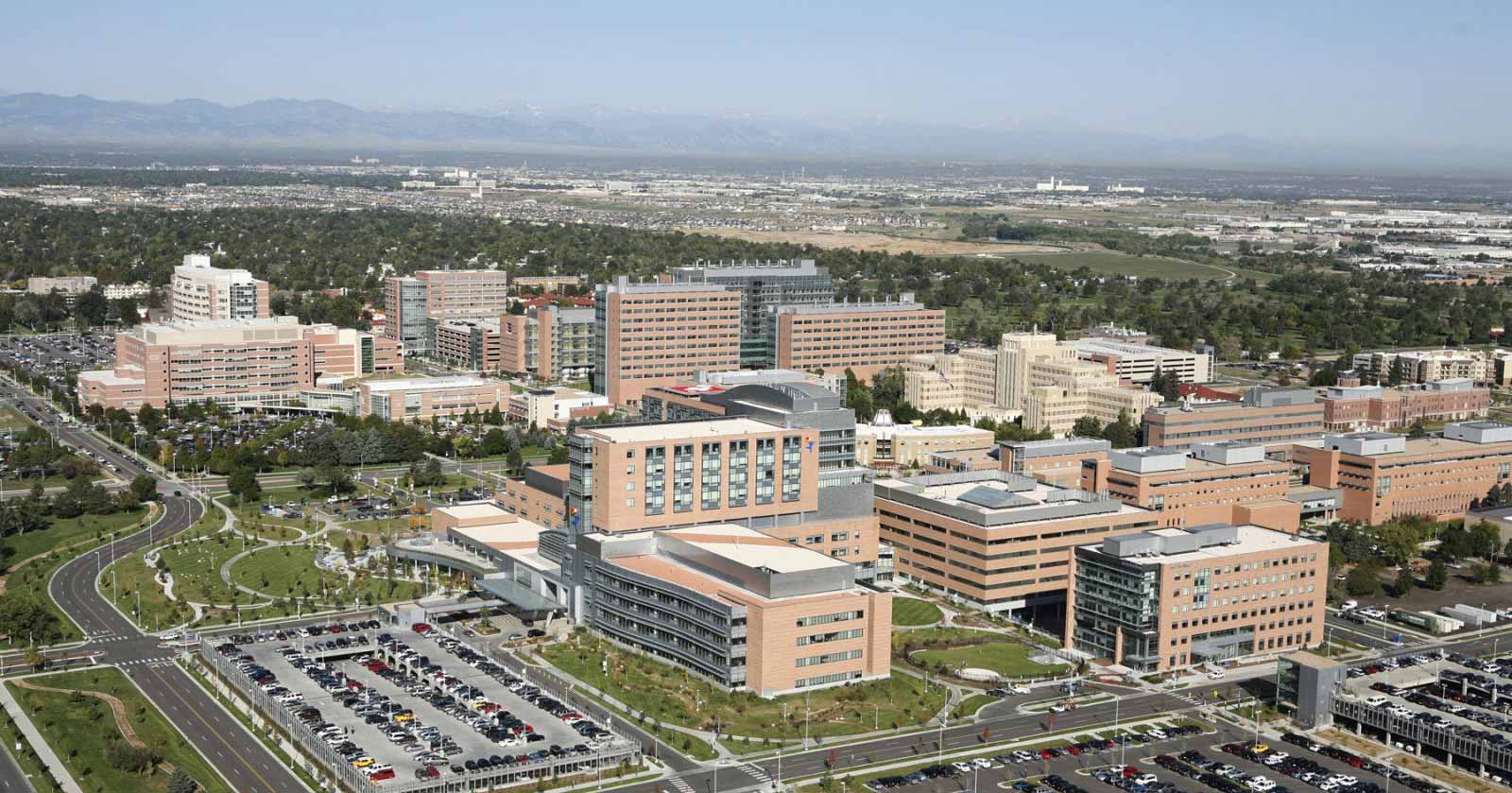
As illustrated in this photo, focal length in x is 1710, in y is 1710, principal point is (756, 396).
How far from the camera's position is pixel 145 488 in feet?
231

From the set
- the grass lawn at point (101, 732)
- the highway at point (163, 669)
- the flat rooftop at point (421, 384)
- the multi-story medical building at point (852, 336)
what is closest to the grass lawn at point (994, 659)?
the highway at point (163, 669)

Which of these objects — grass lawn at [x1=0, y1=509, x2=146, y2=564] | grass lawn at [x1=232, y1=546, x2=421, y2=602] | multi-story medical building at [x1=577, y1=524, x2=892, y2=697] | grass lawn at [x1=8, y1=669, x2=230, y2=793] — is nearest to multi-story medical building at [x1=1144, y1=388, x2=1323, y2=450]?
multi-story medical building at [x1=577, y1=524, x2=892, y2=697]

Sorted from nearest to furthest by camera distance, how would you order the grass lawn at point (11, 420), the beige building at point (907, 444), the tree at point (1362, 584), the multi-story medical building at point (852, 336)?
1. the tree at point (1362, 584)
2. the beige building at point (907, 444)
3. the grass lawn at point (11, 420)
4. the multi-story medical building at point (852, 336)

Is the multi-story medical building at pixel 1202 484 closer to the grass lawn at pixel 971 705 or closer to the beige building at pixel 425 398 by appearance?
the grass lawn at pixel 971 705

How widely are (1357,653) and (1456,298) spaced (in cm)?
10220

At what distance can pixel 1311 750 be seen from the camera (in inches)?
1734

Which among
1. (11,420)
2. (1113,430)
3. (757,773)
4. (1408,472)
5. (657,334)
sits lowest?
(757,773)

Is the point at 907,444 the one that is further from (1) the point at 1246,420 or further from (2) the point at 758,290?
(2) the point at 758,290

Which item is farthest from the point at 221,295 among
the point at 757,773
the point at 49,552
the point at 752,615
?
the point at 757,773

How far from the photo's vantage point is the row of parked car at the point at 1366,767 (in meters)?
41.2

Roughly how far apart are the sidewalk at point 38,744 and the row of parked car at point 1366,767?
30.2 meters

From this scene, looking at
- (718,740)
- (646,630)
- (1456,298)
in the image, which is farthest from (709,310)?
(1456,298)

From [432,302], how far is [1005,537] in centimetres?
6930

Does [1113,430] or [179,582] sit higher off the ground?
[1113,430]
